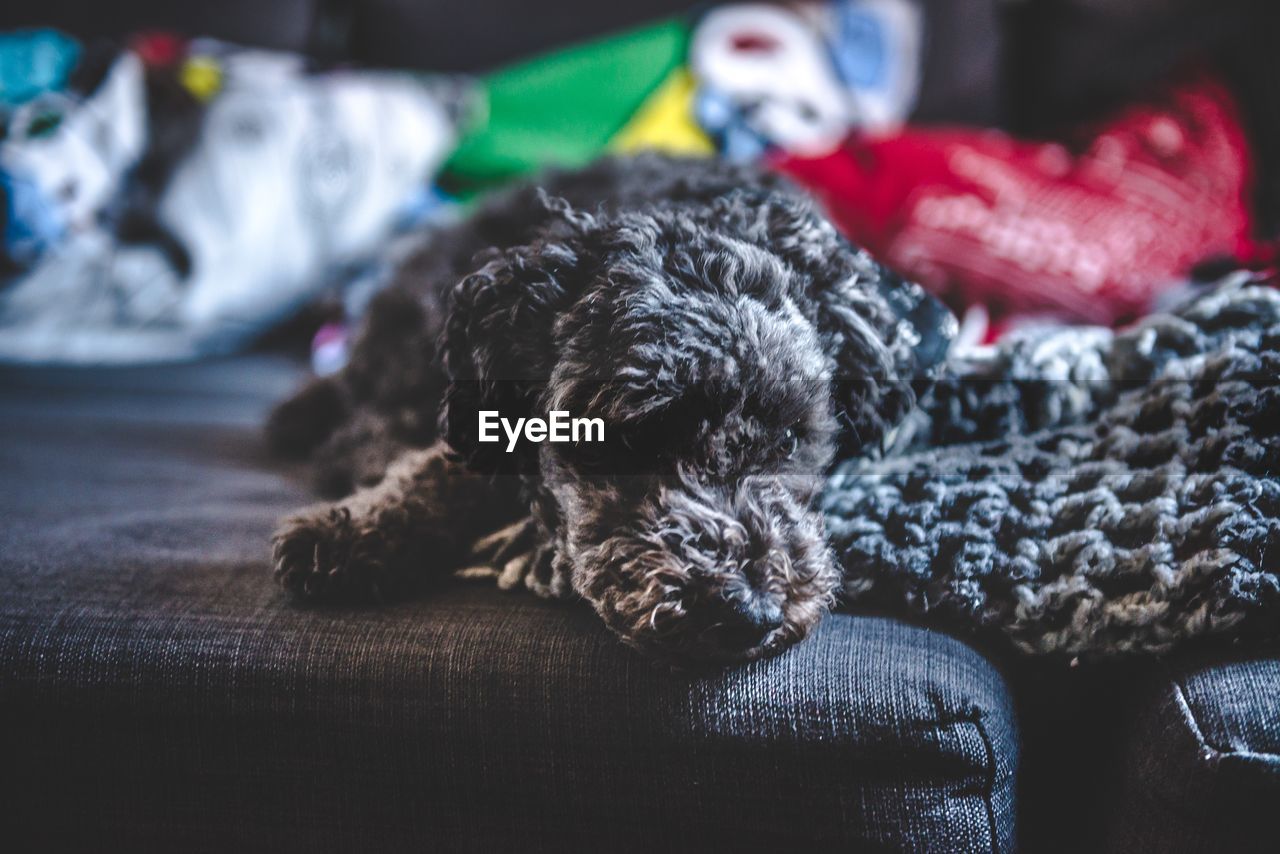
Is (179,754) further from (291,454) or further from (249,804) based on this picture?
(291,454)

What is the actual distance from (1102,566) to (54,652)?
48.4 inches

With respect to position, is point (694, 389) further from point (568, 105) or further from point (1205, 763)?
point (568, 105)

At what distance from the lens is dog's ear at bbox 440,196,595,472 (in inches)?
45.8

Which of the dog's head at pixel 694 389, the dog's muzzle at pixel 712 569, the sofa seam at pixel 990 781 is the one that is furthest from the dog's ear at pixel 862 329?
the sofa seam at pixel 990 781

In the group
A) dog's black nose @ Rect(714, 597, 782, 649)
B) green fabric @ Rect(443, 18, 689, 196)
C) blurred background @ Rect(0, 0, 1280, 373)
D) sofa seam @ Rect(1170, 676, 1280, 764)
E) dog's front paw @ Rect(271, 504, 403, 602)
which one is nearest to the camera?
sofa seam @ Rect(1170, 676, 1280, 764)

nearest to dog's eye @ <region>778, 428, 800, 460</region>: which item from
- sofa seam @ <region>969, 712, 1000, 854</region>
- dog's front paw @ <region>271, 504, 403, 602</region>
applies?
sofa seam @ <region>969, 712, 1000, 854</region>

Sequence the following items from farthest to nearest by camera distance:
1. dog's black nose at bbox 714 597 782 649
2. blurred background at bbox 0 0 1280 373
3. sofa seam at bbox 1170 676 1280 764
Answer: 1. blurred background at bbox 0 0 1280 373
2. dog's black nose at bbox 714 597 782 649
3. sofa seam at bbox 1170 676 1280 764

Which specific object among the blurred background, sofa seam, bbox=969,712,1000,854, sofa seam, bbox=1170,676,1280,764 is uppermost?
the blurred background

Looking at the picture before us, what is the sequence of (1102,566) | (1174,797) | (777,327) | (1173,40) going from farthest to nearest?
(1173,40) < (777,327) < (1102,566) < (1174,797)

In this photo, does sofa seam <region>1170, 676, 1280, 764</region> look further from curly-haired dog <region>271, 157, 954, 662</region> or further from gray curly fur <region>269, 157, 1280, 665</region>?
curly-haired dog <region>271, 157, 954, 662</region>

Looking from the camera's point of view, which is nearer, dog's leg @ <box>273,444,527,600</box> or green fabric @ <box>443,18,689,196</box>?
dog's leg @ <box>273,444,527,600</box>

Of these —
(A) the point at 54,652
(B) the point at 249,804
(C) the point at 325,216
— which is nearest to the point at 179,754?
(B) the point at 249,804

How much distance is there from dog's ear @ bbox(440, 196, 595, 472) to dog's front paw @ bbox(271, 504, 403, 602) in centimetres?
18

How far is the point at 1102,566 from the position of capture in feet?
3.24
